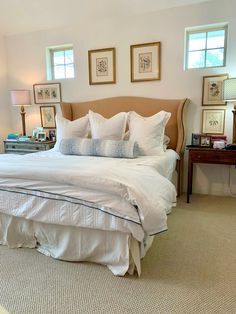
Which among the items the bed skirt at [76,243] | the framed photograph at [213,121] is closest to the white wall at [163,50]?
the framed photograph at [213,121]

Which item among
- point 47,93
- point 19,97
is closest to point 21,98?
point 19,97

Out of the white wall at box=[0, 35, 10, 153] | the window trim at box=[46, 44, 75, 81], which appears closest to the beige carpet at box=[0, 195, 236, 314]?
the white wall at box=[0, 35, 10, 153]

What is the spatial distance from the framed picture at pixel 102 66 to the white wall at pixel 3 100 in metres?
1.74

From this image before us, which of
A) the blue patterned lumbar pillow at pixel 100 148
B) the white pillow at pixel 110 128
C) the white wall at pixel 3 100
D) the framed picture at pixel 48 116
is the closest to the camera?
the blue patterned lumbar pillow at pixel 100 148

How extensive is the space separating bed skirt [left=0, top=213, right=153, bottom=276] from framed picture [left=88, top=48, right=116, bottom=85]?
2.54 metres

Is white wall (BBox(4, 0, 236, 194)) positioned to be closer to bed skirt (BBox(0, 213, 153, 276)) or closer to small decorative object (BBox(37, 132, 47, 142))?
small decorative object (BBox(37, 132, 47, 142))

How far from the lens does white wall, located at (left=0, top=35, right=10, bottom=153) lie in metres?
4.49

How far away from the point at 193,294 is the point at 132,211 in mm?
647

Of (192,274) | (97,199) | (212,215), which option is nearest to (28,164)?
(97,199)

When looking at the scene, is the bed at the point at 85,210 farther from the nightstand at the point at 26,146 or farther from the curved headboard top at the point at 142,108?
the nightstand at the point at 26,146

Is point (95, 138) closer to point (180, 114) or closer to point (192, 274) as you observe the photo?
point (180, 114)

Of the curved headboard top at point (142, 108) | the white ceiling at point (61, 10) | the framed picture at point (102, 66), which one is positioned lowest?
the curved headboard top at point (142, 108)

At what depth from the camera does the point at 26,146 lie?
4.04 metres

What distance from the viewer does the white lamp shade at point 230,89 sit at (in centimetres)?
296
